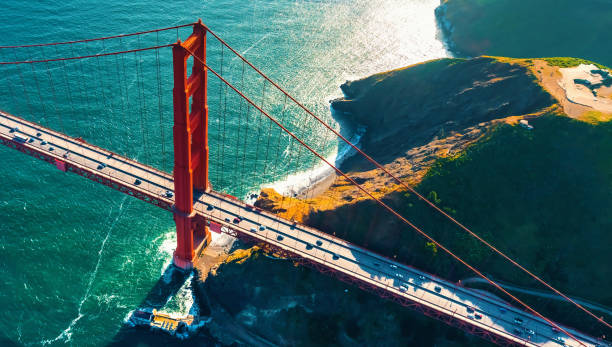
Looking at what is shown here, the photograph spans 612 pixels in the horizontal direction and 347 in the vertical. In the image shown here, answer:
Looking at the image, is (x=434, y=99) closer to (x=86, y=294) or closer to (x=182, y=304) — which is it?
(x=182, y=304)

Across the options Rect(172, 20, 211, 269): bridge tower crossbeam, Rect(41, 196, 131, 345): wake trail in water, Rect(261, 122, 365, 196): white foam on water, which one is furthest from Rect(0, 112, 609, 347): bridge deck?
Rect(261, 122, 365, 196): white foam on water

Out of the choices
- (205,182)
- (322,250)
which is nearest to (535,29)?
(322,250)

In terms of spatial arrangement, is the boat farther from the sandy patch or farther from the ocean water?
the sandy patch

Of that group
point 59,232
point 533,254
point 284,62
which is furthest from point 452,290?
point 284,62

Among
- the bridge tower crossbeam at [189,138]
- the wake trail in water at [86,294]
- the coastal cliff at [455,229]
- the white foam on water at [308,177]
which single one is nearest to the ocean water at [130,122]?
the wake trail in water at [86,294]

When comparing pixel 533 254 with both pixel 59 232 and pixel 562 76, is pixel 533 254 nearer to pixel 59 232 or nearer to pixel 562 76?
pixel 562 76

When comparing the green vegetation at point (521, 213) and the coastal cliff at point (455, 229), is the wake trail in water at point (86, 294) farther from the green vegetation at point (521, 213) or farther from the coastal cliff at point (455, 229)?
the green vegetation at point (521, 213)
